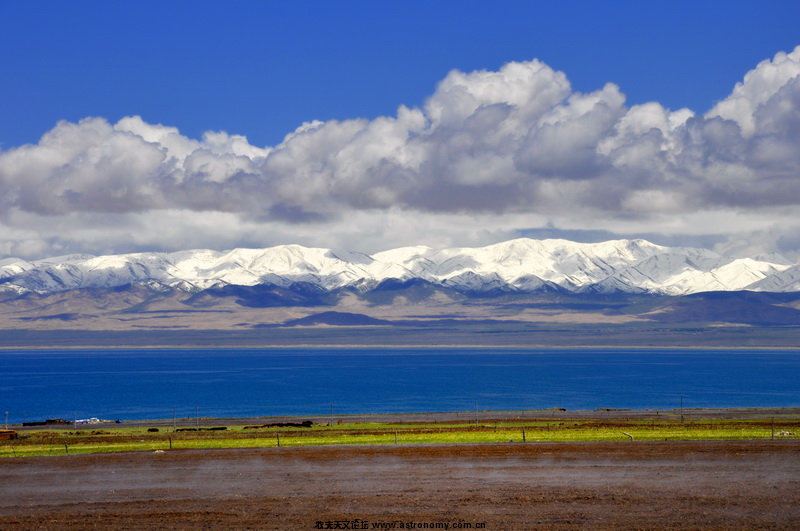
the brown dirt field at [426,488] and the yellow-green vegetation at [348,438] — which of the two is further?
the yellow-green vegetation at [348,438]

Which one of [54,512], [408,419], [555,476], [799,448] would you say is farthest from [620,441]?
[408,419]

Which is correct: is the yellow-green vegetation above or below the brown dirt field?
below

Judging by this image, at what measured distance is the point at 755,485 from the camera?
39.6 meters

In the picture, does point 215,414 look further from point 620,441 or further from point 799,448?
point 799,448

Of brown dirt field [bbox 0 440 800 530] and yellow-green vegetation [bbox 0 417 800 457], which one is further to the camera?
yellow-green vegetation [bbox 0 417 800 457]

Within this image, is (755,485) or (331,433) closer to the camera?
(755,485)

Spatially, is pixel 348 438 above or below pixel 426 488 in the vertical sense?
below

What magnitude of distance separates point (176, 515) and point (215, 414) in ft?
398

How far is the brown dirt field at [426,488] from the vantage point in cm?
3409

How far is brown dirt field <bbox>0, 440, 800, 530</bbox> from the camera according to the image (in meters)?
34.1

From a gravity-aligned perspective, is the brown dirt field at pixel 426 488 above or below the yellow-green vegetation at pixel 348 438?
above

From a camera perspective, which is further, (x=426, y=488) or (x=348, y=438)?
(x=348, y=438)

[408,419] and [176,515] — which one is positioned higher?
[176,515]

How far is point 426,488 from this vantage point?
4091 centimetres
